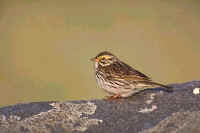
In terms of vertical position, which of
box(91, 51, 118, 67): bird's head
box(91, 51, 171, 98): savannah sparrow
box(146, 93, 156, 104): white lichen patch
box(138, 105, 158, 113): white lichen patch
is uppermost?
box(91, 51, 118, 67): bird's head

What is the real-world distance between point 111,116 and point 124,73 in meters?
2.19

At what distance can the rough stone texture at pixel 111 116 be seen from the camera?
627 centimetres

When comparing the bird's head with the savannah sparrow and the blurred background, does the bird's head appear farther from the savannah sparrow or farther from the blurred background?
the blurred background

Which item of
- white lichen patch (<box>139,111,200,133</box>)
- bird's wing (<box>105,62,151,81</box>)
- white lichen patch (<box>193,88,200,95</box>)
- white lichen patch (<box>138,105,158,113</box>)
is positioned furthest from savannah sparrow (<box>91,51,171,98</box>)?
white lichen patch (<box>139,111,200,133</box>)

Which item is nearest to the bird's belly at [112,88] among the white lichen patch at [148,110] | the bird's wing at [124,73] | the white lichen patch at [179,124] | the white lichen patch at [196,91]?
the bird's wing at [124,73]

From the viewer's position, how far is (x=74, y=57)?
49.2 feet

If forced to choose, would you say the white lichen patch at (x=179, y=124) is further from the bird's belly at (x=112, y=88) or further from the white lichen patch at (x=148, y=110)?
the bird's belly at (x=112, y=88)

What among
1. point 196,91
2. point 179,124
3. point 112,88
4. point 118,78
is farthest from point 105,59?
point 179,124

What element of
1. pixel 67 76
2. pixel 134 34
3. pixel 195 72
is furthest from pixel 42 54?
pixel 195 72

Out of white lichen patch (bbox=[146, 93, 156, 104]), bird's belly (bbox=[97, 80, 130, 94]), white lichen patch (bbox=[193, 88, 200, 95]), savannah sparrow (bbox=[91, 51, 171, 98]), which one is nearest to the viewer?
white lichen patch (bbox=[146, 93, 156, 104])

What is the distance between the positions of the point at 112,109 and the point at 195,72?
6.92 metres

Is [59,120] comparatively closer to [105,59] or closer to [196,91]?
[196,91]

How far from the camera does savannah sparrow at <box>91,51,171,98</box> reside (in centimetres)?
880

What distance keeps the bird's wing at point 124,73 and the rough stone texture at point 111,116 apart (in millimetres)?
1050
